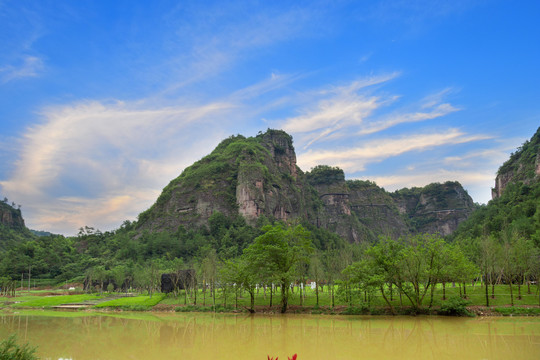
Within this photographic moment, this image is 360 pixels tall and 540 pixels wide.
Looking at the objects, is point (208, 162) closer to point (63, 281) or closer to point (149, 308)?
point (63, 281)

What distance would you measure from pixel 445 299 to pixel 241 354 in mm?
22473

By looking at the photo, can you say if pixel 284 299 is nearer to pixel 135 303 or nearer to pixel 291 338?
pixel 291 338

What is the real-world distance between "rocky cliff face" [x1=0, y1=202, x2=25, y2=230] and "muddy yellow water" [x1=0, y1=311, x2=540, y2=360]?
144032mm

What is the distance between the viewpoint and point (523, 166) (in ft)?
329

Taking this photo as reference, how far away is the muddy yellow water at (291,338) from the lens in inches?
693

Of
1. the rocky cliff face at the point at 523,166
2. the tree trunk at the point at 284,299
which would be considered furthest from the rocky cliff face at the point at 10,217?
the rocky cliff face at the point at 523,166

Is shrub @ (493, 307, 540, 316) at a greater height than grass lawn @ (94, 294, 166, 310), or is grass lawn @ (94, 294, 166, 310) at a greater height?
shrub @ (493, 307, 540, 316)

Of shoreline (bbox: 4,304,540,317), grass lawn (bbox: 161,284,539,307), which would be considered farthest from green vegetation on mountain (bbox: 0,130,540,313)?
shoreline (bbox: 4,304,540,317)

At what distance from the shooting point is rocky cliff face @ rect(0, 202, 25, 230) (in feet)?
484

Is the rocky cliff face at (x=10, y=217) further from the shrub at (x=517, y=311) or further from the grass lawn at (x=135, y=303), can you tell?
the shrub at (x=517, y=311)

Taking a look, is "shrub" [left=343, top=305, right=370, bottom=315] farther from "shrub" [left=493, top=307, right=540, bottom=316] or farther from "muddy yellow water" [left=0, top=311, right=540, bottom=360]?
"shrub" [left=493, top=307, right=540, bottom=316]

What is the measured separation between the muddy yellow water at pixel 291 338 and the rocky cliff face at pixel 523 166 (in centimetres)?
7629

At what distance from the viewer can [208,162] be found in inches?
5758

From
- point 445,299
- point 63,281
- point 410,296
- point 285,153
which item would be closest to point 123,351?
point 410,296
